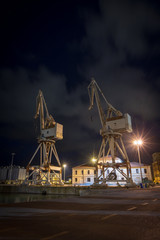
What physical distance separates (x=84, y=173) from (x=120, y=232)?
231ft

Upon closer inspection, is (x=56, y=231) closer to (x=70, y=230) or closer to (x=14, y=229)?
(x=70, y=230)

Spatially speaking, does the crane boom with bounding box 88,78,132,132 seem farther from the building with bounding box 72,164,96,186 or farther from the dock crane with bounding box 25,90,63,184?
the building with bounding box 72,164,96,186

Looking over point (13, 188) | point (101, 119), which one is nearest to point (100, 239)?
point (101, 119)

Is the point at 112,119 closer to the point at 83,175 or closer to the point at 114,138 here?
the point at 114,138

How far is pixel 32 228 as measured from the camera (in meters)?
4.51

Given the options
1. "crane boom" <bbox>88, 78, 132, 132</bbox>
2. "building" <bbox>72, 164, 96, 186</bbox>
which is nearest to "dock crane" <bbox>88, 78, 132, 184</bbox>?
"crane boom" <bbox>88, 78, 132, 132</bbox>

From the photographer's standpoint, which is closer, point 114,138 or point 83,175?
point 114,138

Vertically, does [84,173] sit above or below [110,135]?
below

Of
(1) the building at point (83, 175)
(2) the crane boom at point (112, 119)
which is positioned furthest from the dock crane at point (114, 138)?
(1) the building at point (83, 175)

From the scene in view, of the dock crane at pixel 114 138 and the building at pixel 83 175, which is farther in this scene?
the building at pixel 83 175

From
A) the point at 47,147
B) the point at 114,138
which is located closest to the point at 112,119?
the point at 114,138

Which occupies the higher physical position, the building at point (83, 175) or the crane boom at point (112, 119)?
the crane boom at point (112, 119)

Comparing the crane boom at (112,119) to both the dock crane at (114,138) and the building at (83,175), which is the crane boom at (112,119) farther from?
the building at (83,175)

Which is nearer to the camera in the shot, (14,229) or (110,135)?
(14,229)
